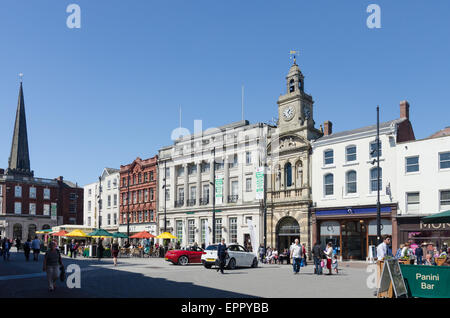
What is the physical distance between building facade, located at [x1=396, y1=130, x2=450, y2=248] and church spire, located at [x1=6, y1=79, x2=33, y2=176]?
79.4 metres

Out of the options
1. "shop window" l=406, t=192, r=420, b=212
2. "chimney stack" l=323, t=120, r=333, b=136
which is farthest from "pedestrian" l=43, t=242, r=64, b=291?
"chimney stack" l=323, t=120, r=333, b=136

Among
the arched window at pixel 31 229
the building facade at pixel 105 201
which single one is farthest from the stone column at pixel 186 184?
the arched window at pixel 31 229

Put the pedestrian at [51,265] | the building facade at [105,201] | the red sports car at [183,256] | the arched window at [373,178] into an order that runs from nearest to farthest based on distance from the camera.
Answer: the pedestrian at [51,265]
the red sports car at [183,256]
the arched window at [373,178]
the building facade at [105,201]

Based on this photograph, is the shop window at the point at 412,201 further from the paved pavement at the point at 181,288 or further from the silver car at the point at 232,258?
the paved pavement at the point at 181,288

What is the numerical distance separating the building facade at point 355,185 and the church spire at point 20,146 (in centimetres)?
7208

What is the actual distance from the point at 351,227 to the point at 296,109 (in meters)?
12.2

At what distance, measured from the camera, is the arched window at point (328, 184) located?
38.9 metres

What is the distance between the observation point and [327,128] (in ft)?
139

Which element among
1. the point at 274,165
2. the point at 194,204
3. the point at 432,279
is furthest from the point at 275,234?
the point at 432,279

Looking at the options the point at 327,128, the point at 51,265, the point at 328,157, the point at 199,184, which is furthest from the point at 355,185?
the point at 51,265

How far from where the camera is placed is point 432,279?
42.5ft

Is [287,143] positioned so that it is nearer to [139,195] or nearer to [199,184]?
[199,184]

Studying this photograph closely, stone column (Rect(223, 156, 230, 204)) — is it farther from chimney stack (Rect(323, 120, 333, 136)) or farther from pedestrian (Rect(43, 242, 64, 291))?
pedestrian (Rect(43, 242, 64, 291))

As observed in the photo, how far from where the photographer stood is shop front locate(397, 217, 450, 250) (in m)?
31.5
